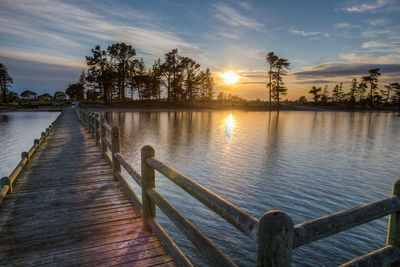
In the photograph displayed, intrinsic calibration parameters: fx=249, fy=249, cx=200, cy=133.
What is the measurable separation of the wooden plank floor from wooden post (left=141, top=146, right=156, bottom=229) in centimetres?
29

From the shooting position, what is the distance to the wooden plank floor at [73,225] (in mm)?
3570

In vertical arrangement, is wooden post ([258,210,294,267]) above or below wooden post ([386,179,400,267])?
above

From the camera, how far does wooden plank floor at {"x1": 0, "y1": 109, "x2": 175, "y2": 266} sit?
3.57m

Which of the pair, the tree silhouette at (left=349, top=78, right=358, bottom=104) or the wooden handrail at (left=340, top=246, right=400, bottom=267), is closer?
the wooden handrail at (left=340, top=246, right=400, bottom=267)

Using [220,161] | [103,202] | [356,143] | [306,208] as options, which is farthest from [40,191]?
[356,143]

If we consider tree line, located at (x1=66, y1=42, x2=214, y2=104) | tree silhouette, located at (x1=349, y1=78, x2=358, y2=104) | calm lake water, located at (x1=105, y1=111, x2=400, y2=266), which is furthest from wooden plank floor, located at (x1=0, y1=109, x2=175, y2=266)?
tree silhouette, located at (x1=349, y1=78, x2=358, y2=104)

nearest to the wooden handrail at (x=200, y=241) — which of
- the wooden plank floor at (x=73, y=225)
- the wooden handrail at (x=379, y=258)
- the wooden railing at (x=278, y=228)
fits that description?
the wooden railing at (x=278, y=228)

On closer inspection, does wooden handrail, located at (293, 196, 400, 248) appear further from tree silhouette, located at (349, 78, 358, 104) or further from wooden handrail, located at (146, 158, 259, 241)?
tree silhouette, located at (349, 78, 358, 104)

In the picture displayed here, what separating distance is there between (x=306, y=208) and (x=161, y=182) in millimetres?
6001

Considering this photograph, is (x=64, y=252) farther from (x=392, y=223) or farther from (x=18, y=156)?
(x=18, y=156)

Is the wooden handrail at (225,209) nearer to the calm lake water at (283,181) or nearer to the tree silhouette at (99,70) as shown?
the calm lake water at (283,181)

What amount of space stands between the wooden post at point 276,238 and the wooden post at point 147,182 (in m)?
2.78

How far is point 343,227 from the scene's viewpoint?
1993mm

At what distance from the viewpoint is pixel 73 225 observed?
4570mm
